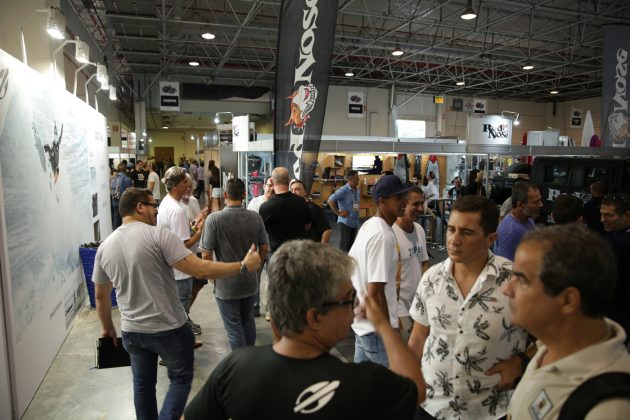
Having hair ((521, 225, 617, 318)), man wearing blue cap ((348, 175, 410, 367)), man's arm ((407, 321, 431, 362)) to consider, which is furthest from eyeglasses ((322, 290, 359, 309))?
man wearing blue cap ((348, 175, 410, 367))

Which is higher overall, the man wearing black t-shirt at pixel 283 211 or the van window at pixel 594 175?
the van window at pixel 594 175

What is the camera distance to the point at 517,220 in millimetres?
3492

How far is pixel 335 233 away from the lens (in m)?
11.1

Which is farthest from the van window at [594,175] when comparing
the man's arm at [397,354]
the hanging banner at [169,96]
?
the hanging banner at [169,96]

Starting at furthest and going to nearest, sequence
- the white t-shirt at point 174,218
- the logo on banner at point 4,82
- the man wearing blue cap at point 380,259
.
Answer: the white t-shirt at point 174,218, the logo on banner at point 4,82, the man wearing blue cap at point 380,259

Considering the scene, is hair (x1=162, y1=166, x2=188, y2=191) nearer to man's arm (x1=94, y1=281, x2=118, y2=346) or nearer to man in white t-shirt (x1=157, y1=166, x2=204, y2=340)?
man in white t-shirt (x1=157, y1=166, x2=204, y2=340)

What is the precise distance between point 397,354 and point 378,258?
1.12m

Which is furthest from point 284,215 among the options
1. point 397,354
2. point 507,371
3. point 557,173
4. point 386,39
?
point 386,39

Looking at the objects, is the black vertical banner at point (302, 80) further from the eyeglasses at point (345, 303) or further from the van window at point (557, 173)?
the van window at point (557, 173)

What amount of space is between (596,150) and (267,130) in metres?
14.5

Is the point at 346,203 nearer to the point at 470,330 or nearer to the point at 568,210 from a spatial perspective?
the point at 568,210

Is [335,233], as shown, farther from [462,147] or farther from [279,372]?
[279,372]

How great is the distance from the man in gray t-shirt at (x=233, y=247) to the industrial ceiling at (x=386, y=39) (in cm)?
776

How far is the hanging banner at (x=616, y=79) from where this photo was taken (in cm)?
868
